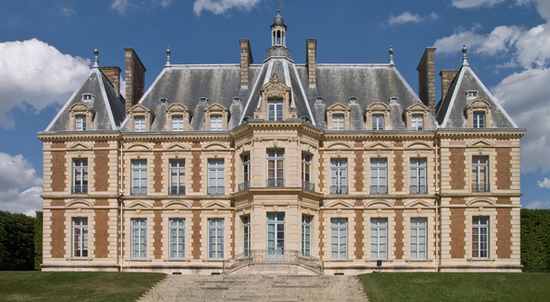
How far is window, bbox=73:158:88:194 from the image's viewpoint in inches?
1426

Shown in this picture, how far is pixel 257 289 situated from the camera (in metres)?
27.5

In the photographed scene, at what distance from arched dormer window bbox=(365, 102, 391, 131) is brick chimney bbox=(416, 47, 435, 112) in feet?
7.98

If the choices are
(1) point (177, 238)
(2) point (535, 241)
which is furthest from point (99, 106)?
(2) point (535, 241)

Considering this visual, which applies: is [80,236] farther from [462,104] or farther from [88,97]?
[462,104]

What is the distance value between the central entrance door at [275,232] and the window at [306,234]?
1.39 m

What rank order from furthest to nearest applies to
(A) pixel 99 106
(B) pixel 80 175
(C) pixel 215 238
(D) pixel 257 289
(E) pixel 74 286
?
1. (A) pixel 99 106
2. (B) pixel 80 175
3. (C) pixel 215 238
4. (E) pixel 74 286
5. (D) pixel 257 289

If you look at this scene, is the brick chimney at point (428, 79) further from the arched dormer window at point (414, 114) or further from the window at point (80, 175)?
the window at point (80, 175)

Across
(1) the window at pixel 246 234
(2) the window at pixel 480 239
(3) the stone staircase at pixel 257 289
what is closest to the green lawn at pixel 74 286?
(3) the stone staircase at pixel 257 289

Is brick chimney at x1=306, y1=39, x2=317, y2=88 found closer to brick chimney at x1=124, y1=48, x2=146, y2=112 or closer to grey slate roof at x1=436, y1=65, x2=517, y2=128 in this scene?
grey slate roof at x1=436, y1=65, x2=517, y2=128

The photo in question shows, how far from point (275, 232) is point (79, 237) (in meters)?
9.99

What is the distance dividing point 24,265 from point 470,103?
90.7 ft

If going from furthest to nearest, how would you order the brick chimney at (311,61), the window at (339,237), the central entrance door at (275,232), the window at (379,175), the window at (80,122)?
the brick chimney at (311,61)
the window at (80,122)
the window at (379,175)
the window at (339,237)
the central entrance door at (275,232)

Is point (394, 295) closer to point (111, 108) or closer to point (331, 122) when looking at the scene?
point (331, 122)

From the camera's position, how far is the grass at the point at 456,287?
83.7ft
